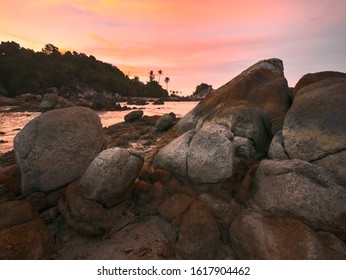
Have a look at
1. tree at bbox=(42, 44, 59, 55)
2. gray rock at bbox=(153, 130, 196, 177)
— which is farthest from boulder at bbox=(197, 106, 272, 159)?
tree at bbox=(42, 44, 59, 55)

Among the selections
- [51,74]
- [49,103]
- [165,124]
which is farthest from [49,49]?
[165,124]

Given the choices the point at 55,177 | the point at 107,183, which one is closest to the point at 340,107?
the point at 107,183

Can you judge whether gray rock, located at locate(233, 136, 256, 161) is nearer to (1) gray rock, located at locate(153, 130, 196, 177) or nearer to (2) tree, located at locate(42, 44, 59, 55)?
(1) gray rock, located at locate(153, 130, 196, 177)

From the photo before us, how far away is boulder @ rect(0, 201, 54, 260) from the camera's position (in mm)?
4545

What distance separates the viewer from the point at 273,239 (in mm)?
4734

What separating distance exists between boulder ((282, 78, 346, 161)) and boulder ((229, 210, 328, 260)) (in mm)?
2183

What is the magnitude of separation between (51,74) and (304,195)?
270 feet

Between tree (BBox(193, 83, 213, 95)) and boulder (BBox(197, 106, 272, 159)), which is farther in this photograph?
tree (BBox(193, 83, 213, 95))

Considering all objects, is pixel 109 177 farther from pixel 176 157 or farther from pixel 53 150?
pixel 176 157

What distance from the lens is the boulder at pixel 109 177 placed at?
5707 millimetres

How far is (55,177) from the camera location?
6.20m

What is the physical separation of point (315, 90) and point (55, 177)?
305 inches

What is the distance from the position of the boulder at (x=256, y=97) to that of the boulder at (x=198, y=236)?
511 centimetres

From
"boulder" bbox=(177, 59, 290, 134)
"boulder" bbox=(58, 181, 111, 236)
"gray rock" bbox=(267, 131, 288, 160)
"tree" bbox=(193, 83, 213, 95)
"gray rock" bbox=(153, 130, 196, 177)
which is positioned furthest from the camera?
"tree" bbox=(193, 83, 213, 95)
